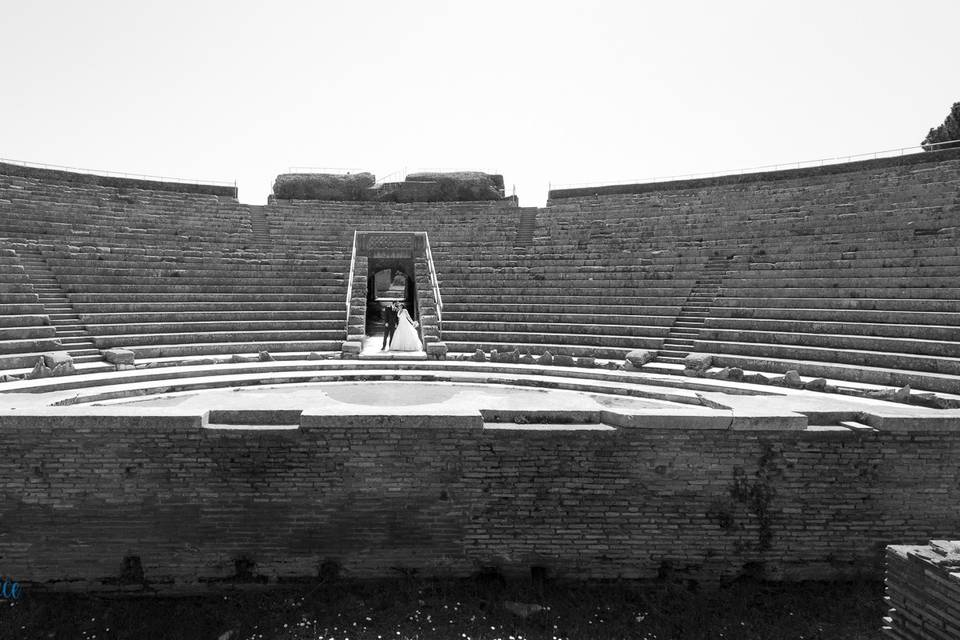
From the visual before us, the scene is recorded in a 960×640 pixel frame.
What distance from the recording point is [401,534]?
210 inches

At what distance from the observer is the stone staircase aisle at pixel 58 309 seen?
9656 millimetres

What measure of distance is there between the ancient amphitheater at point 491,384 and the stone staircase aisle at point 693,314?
0.09 metres

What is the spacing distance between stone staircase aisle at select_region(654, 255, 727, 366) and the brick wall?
4.83 meters

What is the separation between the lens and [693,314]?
11.5 meters

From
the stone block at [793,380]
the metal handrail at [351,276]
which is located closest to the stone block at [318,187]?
the metal handrail at [351,276]

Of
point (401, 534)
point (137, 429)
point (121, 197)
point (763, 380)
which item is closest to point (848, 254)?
point (763, 380)

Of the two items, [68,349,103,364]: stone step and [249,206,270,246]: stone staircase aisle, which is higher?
[249,206,270,246]: stone staircase aisle

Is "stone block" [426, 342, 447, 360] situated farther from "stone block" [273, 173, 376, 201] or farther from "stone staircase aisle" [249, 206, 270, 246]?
"stone block" [273, 173, 376, 201]

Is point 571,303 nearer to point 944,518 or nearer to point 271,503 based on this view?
point 944,518

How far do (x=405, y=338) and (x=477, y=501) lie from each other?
6785 mm

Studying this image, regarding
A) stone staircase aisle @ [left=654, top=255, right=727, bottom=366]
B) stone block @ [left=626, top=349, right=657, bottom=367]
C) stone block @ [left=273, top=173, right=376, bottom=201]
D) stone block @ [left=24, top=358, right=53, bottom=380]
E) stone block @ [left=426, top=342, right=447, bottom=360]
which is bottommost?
stone block @ [left=24, top=358, right=53, bottom=380]

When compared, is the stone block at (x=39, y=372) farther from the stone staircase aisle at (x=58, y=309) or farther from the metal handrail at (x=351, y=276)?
the metal handrail at (x=351, y=276)

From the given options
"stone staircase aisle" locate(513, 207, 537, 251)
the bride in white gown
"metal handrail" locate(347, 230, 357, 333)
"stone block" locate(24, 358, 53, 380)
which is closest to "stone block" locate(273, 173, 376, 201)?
"metal handrail" locate(347, 230, 357, 333)

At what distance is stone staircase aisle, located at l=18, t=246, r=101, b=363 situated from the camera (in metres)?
9.66
